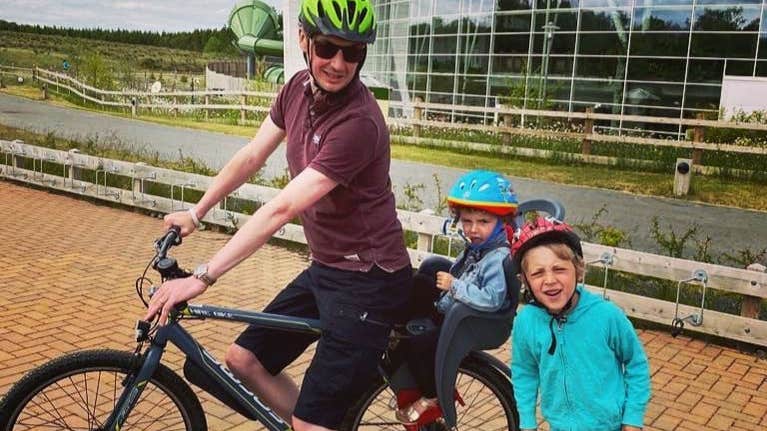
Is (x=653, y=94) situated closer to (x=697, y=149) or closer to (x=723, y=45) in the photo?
(x=723, y=45)

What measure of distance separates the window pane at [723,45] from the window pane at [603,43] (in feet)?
7.35

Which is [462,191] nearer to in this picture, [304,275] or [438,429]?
[304,275]

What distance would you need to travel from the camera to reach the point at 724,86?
2267cm

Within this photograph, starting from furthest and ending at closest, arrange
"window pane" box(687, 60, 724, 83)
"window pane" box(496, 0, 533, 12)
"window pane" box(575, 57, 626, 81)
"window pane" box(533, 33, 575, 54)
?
1. "window pane" box(496, 0, 533, 12)
2. "window pane" box(533, 33, 575, 54)
3. "window pane" box(575, 57, 626, 81)
4. "window pane" box(687, 60, 724, 83)

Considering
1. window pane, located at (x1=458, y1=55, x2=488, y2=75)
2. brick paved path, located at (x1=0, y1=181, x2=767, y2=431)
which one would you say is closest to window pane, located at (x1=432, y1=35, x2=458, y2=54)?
window pane, located at (x1=458, y1=55, x2=488, y2=75)

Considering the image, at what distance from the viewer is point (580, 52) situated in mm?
26125

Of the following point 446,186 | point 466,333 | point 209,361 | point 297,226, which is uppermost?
point 466,333

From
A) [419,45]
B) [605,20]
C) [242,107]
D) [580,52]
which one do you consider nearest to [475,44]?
[419,45]

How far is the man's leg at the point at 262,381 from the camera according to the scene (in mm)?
3172

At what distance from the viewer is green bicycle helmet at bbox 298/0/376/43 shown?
106 inches

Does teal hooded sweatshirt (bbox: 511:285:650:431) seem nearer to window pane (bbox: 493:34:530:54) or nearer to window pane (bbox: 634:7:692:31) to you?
window pane (bbox: 634:7:692:31)

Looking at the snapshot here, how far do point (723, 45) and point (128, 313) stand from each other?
21.1m

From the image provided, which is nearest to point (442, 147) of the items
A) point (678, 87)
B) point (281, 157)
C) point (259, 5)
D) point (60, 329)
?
point (281, 157)

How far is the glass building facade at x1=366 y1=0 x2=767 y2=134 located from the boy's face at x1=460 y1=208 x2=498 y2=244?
19.9 metres
